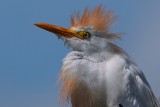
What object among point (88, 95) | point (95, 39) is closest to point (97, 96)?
point (88, 95)

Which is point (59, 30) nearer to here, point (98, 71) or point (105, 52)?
point (105, 52)

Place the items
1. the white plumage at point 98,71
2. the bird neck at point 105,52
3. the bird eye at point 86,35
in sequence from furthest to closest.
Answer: the bird eye at point 86,35 < the bird neck at point 105,52 < the white plumage at point 98,71

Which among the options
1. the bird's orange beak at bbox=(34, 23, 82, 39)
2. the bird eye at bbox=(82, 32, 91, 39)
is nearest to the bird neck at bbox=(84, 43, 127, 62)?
the bird eye at bbox=(82, 32, 91, 39)

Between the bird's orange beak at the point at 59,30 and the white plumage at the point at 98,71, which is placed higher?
the bird's orange beak at the point at 59,30

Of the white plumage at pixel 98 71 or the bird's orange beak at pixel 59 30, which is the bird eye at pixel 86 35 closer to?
the white plumage at pixel 98 71

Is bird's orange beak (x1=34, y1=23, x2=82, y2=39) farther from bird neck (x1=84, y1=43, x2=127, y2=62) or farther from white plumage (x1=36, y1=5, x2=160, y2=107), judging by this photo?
bird neck (x1=84, y1=43, x2=127, y2=62)

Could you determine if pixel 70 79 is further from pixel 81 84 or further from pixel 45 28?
pixel 45 28

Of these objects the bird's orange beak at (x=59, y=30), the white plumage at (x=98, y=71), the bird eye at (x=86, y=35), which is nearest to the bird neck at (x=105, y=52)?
the white plumage at (x=98, y=71)
